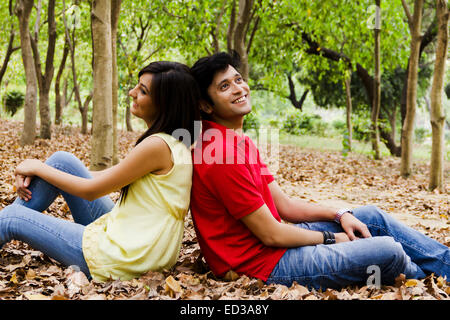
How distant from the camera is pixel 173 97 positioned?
251 cm

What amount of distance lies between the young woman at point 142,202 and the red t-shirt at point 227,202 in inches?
4.1

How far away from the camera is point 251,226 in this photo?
2.46m

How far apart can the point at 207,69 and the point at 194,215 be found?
0.94 m

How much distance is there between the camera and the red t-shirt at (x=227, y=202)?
7.89 feet

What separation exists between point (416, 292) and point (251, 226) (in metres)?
1.07

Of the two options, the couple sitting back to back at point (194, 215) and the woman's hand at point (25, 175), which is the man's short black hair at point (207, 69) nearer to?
the couple sitting back to back at point (194, 215)

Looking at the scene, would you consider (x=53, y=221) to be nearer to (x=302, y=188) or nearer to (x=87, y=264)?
(x=87, y=264)

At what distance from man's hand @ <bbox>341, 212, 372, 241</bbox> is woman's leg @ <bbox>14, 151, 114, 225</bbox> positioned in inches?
68.5

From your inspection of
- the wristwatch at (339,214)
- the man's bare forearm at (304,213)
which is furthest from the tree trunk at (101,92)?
the wristwatch at (339,214)

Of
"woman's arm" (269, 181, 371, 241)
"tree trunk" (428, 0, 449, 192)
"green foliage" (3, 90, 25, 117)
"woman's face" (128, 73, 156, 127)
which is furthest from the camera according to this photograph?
"green foliage" (3, 90, 25, 117)

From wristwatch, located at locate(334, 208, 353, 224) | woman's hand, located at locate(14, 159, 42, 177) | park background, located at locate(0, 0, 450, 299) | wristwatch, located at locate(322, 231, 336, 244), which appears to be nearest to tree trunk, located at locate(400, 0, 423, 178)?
park background, located at locate(0, 0, 450, 299)

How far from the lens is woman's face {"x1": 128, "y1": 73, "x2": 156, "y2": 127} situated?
2568 mm

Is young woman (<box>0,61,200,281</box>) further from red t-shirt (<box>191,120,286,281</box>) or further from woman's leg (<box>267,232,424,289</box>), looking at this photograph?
woman's leg (<box>267,232,424,289</box>)

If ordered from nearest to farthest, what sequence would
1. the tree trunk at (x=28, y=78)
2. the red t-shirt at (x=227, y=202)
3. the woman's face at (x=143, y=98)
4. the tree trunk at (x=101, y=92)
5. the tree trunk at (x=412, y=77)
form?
the red t-shirt at (x=227, y=202) < the woman's face at (x=143, y=98) < the tree trunk at (x=101, y=92) < the tree trunk at (x=412, y=77) < the tree trunk at (x=28, y=78)
